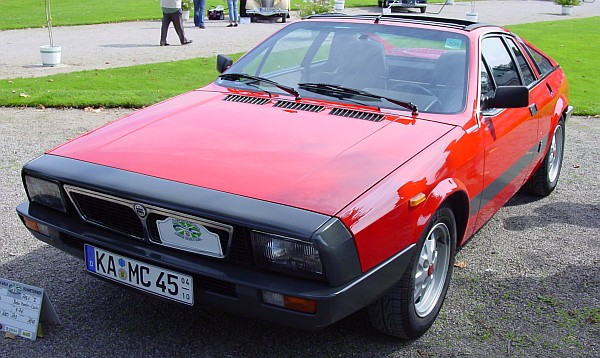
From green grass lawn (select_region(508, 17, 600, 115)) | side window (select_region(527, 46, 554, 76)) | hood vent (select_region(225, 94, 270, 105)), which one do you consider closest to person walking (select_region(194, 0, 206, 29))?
green grass lawn (select_region(508, 17, 600, 115))

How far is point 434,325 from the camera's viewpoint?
3721 millimetres

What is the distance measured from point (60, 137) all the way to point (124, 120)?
382 centimetres

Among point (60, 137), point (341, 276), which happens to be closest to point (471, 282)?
point (341, 276)

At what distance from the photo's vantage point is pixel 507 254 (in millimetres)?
4742

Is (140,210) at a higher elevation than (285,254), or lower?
higher

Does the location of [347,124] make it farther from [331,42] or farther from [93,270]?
[93,270]

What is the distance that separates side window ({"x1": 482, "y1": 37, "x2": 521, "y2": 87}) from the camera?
4.60 metres

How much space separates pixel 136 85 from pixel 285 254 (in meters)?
8.68

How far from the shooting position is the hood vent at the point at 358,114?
12.6 ft

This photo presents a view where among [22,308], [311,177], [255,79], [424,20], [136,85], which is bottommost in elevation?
[136,85]

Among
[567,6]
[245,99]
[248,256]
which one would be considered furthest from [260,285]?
[567,6]

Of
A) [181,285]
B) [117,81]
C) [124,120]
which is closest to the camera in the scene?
[181,285]

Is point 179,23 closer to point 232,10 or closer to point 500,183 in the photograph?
point 232,10

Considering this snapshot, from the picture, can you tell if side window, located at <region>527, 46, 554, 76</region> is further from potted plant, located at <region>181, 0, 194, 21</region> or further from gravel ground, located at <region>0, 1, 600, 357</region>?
potted plant, located at <region>181, 0, 194, 21</region>
